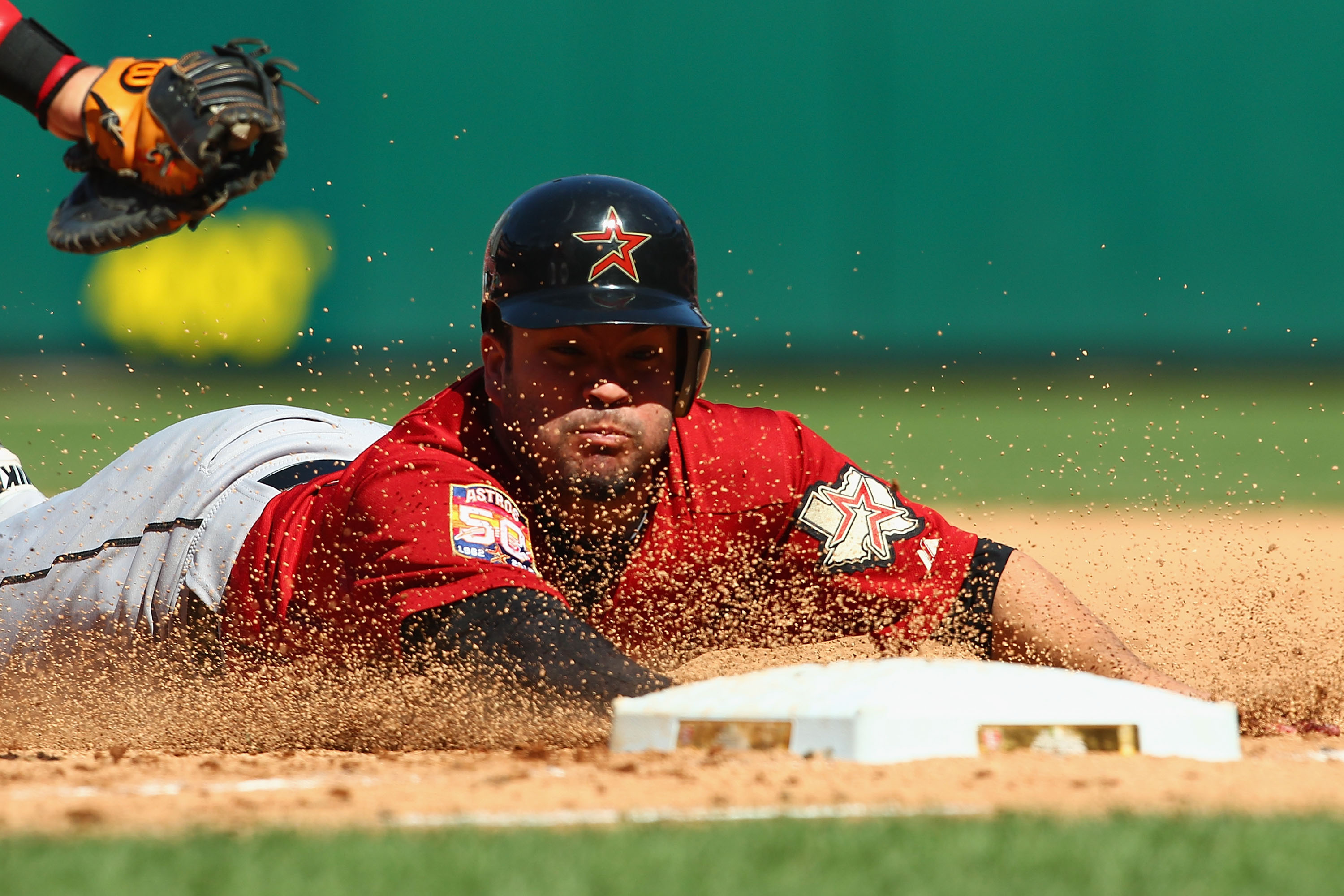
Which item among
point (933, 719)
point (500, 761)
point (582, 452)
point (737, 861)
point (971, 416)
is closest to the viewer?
point (737, 861)

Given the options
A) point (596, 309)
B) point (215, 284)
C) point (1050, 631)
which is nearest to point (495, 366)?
Answer: point (596, 309)

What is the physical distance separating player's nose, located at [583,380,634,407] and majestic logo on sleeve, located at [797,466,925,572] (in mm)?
478

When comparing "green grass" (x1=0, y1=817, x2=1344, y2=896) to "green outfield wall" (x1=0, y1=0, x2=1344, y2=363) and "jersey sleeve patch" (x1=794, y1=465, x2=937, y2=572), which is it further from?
"green outfield wall" (x1=0, y1=0, x2=1344, y2=363)

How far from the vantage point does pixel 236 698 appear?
2.99 m

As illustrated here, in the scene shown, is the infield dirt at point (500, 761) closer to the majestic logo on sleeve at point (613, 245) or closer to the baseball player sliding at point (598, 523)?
the baseball player sliding at point (598, 523)

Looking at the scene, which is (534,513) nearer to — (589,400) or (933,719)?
(589,400)

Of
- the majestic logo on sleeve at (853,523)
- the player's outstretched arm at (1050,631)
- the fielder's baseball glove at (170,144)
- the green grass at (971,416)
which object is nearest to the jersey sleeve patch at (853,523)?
the majestic logo on sleeve at (853,523)

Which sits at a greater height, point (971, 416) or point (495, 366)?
point (971, 416)

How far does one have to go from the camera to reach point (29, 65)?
8.68ft

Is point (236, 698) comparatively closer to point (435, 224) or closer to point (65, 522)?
point (65, 522)

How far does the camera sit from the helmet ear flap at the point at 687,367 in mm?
3125

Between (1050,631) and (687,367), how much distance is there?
2.97ft

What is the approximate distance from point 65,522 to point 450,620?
1540 millimetres

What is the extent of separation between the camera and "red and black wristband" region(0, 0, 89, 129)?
2.62 m
